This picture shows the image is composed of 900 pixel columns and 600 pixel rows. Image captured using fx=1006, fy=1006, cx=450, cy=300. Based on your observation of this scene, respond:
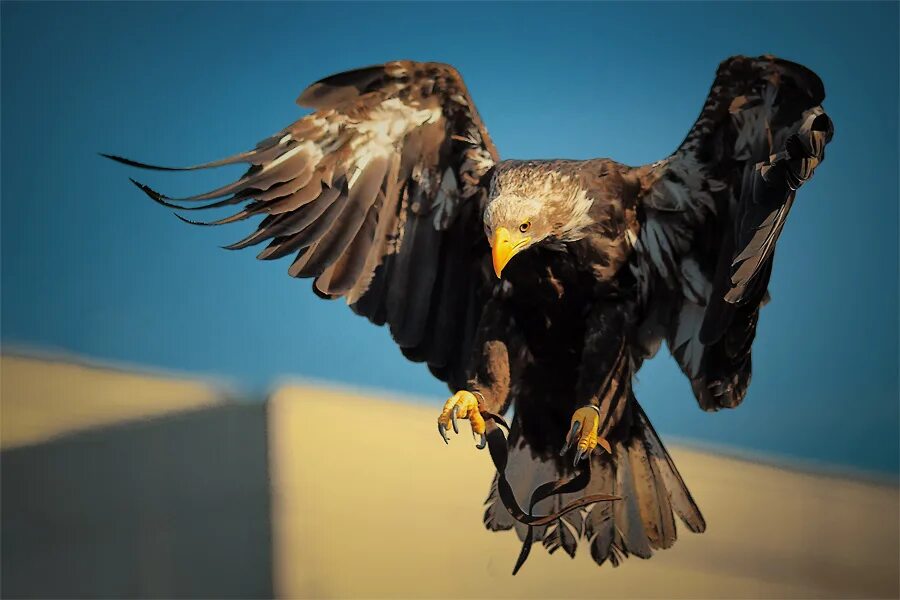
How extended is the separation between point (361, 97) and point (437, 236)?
0.38 meters

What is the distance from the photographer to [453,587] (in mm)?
3078

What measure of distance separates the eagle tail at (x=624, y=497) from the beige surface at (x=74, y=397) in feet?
3.63

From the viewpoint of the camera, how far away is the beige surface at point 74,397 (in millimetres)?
3084

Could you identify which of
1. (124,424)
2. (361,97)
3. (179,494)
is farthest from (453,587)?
(361,97)

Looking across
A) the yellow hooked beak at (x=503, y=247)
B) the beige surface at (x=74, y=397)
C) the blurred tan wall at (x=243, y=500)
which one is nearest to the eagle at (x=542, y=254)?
the yellow hooked beak at (x=503, y=247)

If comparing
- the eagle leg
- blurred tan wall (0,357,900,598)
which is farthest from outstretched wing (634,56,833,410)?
blurred tan wall (0,357,900,598)

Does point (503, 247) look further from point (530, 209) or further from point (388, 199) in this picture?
point (388, 199)

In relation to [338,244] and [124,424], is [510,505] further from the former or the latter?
[124,424]

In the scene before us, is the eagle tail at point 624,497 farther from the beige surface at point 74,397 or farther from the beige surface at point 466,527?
the beige surface at point 74,397

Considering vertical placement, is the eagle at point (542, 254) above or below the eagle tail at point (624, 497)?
above

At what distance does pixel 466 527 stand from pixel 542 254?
1.24 meters

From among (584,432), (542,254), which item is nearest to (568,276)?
(542,254)

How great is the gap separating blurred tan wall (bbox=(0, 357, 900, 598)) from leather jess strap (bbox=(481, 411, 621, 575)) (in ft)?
3.28

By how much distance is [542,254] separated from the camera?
87.7 inches
